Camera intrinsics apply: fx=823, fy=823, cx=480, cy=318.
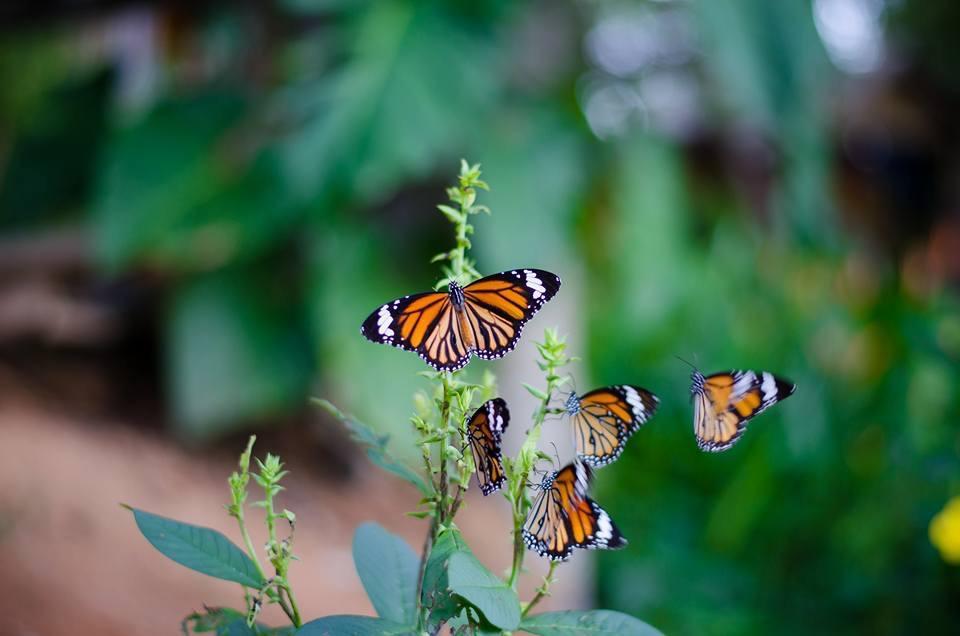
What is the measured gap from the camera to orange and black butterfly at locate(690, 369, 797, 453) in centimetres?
50

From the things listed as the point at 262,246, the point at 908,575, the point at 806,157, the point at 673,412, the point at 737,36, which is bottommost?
the point at 908,575

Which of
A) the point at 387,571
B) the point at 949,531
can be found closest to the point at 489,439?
the point at 387,571

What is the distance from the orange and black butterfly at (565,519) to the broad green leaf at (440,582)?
0.16 ft

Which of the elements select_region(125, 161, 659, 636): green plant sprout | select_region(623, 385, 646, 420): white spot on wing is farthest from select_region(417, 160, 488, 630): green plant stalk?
select_region(623, 385, 646, 420): white spot on wing

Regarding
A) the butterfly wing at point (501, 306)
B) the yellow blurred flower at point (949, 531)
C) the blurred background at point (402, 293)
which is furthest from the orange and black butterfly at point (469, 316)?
the yellow blurred flower at point (949, 531)

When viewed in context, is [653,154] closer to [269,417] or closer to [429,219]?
[429,219]

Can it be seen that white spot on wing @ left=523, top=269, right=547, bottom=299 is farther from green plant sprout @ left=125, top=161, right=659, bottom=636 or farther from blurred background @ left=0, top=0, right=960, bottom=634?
blurred background @ left=0, top=0, right=960, bottom=634

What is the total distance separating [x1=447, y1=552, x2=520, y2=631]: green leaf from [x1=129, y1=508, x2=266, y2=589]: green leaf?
0.12m

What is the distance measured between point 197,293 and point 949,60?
297 centimetres

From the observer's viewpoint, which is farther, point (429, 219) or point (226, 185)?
point (429, 219)

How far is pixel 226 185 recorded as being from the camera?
235 centimetres

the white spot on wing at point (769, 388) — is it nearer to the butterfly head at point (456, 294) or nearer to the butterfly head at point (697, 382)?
the butterfly head at point (697, 382)

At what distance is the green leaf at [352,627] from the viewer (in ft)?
1.37

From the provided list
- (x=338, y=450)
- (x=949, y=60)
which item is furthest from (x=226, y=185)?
(x=949, y=60)
